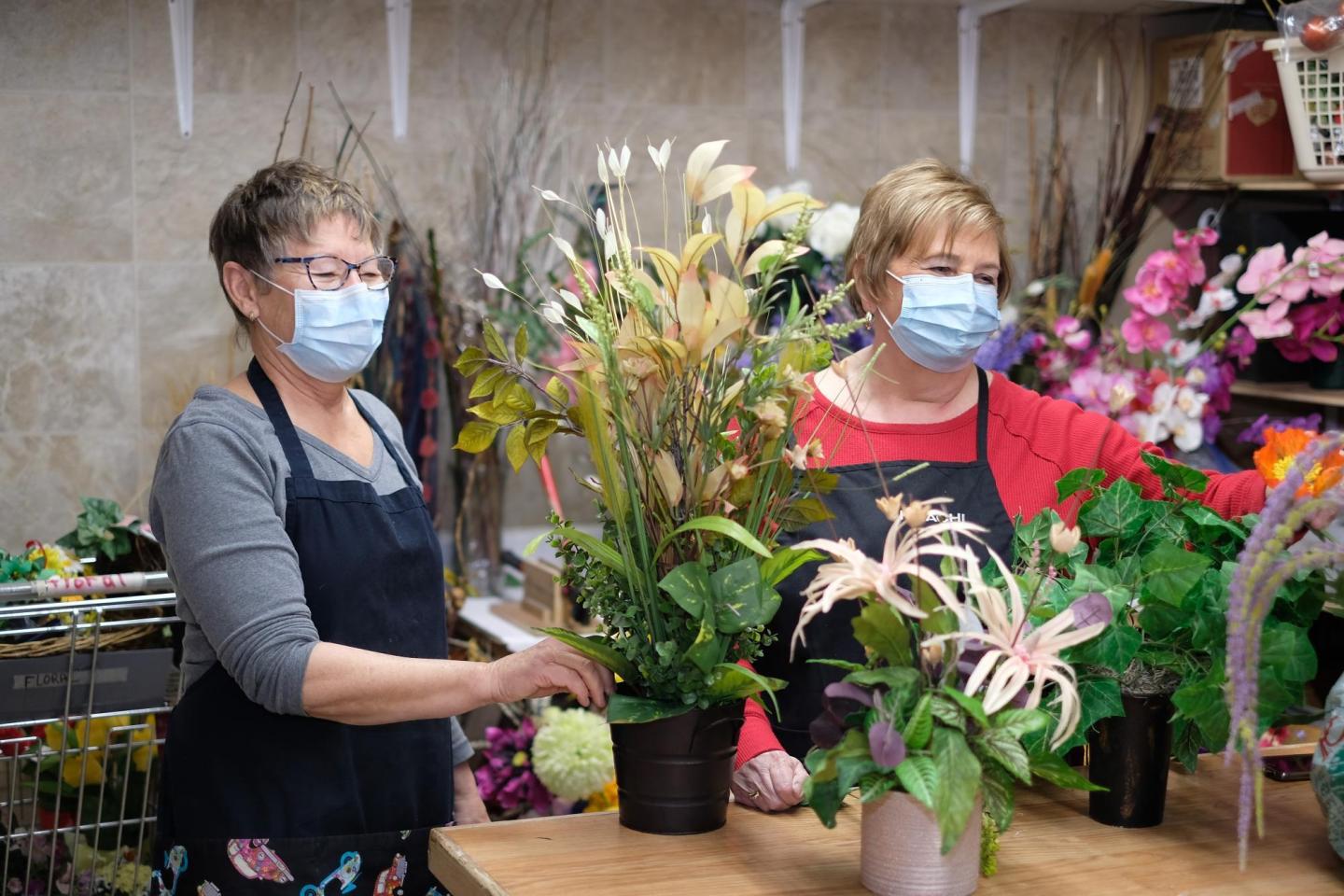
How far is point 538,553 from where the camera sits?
11.0ft

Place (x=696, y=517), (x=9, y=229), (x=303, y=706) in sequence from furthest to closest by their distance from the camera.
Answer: (x=9, y=229), (x=303, y=706), (x=696, y=517)

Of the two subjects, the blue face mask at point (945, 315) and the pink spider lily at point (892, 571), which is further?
the blue face mask at point (945, 315)

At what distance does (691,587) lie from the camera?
1.38 metres

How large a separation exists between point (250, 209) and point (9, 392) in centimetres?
137

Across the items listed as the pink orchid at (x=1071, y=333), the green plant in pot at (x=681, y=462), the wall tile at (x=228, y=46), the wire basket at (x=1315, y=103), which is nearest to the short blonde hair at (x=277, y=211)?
the green plant in pot at (x=681, y=462)

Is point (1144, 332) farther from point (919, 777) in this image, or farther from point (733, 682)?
point (919, 777)

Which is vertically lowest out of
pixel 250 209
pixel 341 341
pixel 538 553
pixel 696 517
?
pixel 538 553

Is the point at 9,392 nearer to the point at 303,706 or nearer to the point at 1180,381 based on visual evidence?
the point at 303,706

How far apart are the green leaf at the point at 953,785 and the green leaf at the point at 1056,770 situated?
97 mm

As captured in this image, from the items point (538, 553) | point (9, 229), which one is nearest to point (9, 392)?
point (9, 229)

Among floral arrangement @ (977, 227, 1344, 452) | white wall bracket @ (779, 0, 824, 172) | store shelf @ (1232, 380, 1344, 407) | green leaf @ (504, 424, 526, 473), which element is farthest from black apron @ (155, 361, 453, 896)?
store shelf @ (1232, 380, 1344, 407)

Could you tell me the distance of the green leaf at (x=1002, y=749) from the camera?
1.23m

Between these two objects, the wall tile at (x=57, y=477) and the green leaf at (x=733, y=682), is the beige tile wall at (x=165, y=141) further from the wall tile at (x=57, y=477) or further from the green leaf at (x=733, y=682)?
the green leaf at (x=733, y=682)

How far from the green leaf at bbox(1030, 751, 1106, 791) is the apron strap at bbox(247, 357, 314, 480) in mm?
908
